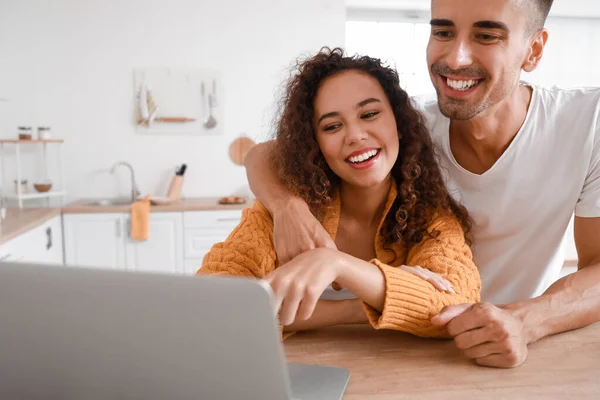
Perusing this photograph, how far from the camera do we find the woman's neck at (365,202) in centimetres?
135

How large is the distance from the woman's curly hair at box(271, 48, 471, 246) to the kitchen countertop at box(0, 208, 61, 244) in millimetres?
1712

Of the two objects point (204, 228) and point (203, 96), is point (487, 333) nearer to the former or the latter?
point (204, 228)

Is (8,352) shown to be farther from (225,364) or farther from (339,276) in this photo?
(339,276)

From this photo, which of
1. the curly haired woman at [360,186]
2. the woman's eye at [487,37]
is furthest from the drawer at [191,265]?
the woman's eye at [487,37]

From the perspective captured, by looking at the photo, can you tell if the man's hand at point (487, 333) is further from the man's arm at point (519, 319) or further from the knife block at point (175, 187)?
the knife block at point (175, 187)

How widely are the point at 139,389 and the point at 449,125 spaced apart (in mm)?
1191

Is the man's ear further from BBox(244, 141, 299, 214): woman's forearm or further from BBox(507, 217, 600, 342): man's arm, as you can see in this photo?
BBox(244, 141, 299, 214): woman's forearm

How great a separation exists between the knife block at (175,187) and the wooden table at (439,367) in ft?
9.56

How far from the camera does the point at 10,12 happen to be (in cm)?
366

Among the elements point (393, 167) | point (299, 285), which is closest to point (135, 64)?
point (393, 167)

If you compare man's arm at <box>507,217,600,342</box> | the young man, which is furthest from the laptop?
man's arm at <box>507,217,600,342</box>

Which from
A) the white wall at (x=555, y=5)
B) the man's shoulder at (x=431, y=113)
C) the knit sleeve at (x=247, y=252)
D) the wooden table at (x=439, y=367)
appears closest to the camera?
the wooden table at (x=439, y=367)

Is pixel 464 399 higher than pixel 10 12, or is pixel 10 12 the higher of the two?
pixel 10 12

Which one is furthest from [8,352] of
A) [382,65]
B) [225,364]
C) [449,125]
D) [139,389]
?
[449,125]
